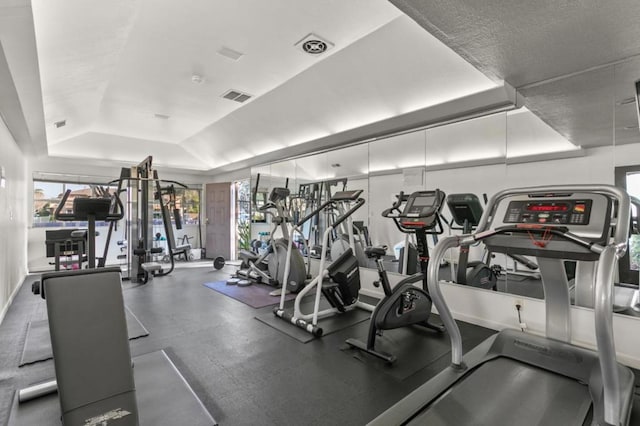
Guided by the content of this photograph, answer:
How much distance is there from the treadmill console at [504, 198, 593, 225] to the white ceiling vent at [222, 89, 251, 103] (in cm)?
450

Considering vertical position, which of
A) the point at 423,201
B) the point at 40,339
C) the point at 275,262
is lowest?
the point at 40,339

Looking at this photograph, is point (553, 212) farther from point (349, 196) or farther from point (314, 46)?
point (314, 46)

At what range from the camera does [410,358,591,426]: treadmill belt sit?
168 cm

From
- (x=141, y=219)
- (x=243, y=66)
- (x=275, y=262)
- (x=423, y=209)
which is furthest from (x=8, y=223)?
(x=423, y=209)

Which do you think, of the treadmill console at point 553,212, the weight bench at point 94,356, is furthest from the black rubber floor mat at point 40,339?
the treadmill console at point 553,212

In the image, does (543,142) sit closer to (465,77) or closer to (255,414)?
(465,77)

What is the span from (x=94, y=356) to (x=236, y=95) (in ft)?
15.0

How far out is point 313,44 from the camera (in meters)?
3.68

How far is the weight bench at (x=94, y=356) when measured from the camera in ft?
5.24

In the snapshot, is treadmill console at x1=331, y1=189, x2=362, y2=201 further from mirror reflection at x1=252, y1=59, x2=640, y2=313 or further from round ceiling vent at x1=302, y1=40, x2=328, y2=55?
round ceiling vent at x1=302, y1=40, x2=328, y2=55

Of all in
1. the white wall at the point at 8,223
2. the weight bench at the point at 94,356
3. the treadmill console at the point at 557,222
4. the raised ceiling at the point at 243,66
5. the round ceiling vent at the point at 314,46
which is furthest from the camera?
the white wall at the point at 8,223

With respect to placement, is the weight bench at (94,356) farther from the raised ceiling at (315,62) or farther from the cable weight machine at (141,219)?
the cable weight machine at (141,219)

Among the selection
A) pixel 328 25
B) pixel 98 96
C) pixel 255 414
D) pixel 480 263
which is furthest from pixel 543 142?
pixel 98 96

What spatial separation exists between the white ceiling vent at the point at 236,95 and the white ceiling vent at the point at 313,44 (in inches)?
69.5
